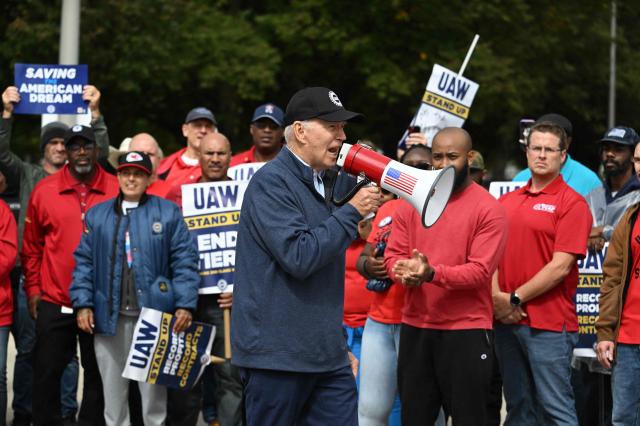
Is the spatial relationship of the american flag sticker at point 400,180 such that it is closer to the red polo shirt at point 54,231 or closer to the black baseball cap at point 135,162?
the black baseball cap at point 135,162

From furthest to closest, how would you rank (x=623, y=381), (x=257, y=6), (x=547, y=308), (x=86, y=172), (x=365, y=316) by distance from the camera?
(x=257, y=6)
(x=86, y=172)
(x=365, y=316)
(x=547, y=308)
(x=623, y=381)

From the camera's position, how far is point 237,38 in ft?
72.1

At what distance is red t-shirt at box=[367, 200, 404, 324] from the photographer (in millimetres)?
7340

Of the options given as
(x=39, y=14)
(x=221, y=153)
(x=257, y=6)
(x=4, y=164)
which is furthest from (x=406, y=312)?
(x=257, y=6)

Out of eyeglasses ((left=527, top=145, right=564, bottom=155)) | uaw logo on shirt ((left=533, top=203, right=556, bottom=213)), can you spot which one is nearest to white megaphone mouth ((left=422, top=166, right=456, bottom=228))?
uaw logo on shirt ((left=533, top=203, right=556, bottom=213))

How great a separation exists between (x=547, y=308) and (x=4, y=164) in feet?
14.4

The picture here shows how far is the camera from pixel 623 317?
6633 millimetres

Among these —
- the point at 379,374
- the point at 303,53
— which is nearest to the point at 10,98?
the point at 379,374

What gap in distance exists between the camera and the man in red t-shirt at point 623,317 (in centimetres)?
651

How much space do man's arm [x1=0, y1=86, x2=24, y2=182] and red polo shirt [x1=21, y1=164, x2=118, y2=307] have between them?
419 mm

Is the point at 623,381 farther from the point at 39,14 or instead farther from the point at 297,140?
the point at 39,14

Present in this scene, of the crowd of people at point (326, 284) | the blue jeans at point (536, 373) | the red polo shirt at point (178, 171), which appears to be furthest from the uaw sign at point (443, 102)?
the blue jeans at point (536, 373)

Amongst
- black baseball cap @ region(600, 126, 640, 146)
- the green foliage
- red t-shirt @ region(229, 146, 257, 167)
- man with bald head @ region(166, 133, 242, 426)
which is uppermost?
the green foliage

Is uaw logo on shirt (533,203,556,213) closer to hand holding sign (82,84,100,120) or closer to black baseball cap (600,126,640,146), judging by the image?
black baseball cap (600,126,640,146)
